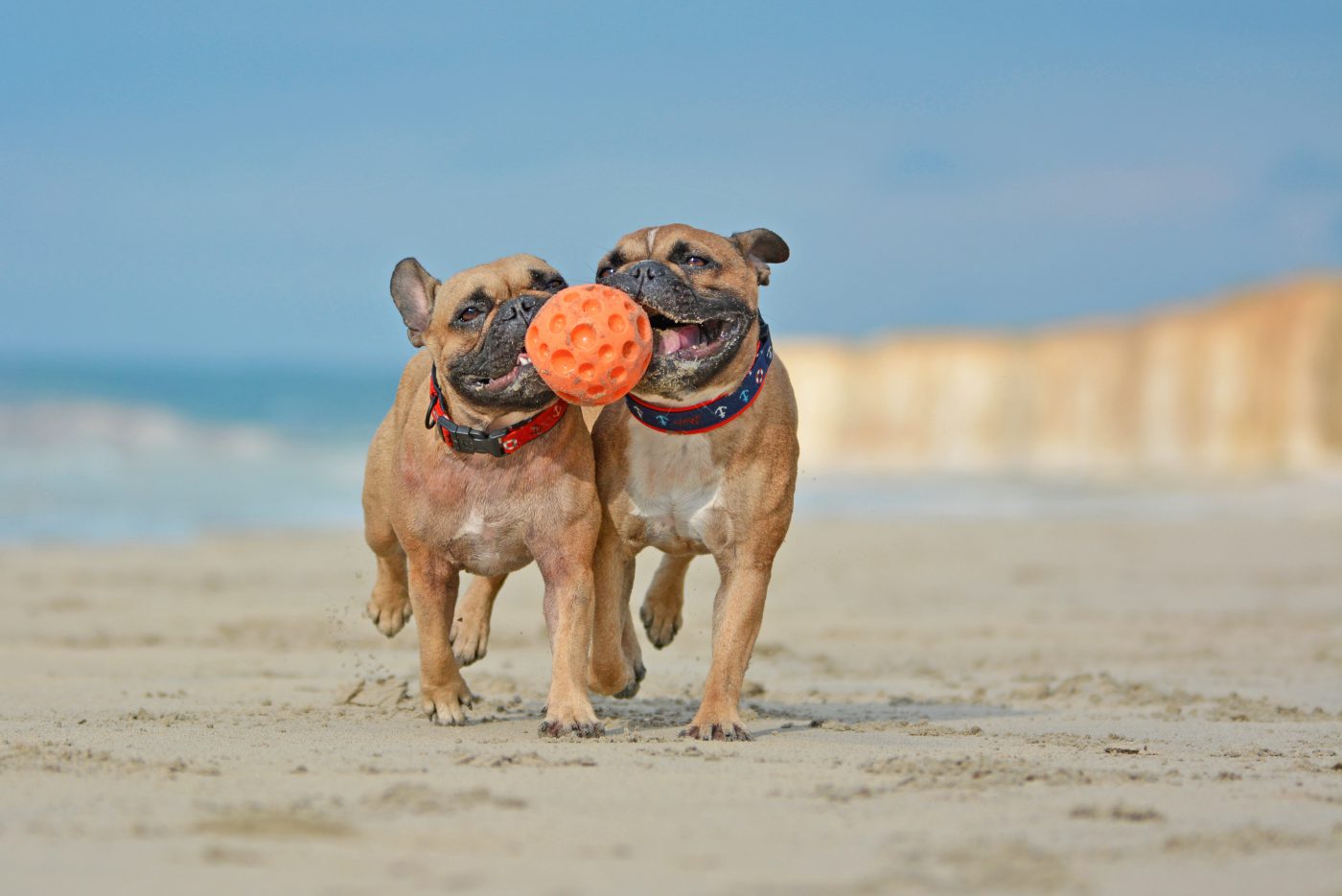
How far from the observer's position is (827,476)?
34844 millimetres

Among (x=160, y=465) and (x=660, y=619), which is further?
(x=160, y=465)

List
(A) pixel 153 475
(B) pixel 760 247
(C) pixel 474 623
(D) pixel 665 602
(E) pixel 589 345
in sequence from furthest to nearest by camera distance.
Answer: (A) pixel 153 475
(D) pixel 665 602
(C) pixel 474 623
(B) pixel 760 247
(E) pixel 589 345

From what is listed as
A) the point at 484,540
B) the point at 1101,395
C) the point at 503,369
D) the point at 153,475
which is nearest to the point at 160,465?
the point at 153,475

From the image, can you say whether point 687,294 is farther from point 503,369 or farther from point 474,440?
point 474,440

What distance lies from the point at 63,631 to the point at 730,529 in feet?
18.0

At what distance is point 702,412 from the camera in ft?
20.6

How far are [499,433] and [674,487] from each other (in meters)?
0.69

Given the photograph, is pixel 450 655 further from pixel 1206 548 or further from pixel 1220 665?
pixel 1206 548

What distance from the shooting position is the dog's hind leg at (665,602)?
300 inches

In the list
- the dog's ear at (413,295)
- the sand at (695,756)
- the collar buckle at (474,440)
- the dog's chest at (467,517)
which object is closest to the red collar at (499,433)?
the collar buckle at (474,440)

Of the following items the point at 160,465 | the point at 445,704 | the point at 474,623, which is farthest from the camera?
the point at 160,465

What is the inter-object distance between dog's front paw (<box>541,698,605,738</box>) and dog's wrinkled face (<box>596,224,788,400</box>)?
3.89 feet

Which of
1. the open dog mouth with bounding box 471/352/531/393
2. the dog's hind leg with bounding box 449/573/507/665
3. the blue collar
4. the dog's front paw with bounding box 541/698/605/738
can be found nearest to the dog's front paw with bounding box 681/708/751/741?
the dog's front paw with bounding box 541/698/605/738

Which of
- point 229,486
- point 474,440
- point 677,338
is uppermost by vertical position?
point 229,486
